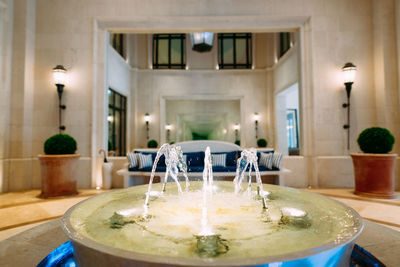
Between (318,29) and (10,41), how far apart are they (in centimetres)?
660

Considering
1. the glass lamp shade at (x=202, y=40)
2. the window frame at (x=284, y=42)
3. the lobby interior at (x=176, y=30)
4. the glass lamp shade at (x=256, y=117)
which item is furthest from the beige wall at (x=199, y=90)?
the lobby interior at (x=176, y=30)

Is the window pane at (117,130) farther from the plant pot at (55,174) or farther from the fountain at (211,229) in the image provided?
the fountain at (211,229)

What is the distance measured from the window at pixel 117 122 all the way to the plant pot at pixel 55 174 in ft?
12.0

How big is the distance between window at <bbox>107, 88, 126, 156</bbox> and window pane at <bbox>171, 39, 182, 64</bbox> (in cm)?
293

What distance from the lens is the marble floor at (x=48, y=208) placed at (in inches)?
103

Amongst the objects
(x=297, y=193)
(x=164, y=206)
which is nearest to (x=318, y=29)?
(x=297, y=193)

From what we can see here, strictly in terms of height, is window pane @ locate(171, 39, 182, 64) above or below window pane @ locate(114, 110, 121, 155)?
above

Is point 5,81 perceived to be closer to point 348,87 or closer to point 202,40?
point 202,40

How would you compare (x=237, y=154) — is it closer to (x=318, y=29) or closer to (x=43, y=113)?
(x=318, y=29)

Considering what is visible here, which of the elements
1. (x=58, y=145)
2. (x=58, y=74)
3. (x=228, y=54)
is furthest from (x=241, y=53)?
(x=58, y=145)

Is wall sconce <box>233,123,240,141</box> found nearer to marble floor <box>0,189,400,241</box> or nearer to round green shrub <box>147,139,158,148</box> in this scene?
round green shrub <box>147,139,158,148</box>

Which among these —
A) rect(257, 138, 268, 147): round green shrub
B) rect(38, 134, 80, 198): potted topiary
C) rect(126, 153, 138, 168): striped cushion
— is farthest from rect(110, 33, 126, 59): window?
rect(257, 138, 268, 147): round green shrub

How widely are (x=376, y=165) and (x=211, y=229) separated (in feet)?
12.4

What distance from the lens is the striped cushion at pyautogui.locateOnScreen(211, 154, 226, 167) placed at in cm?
473
